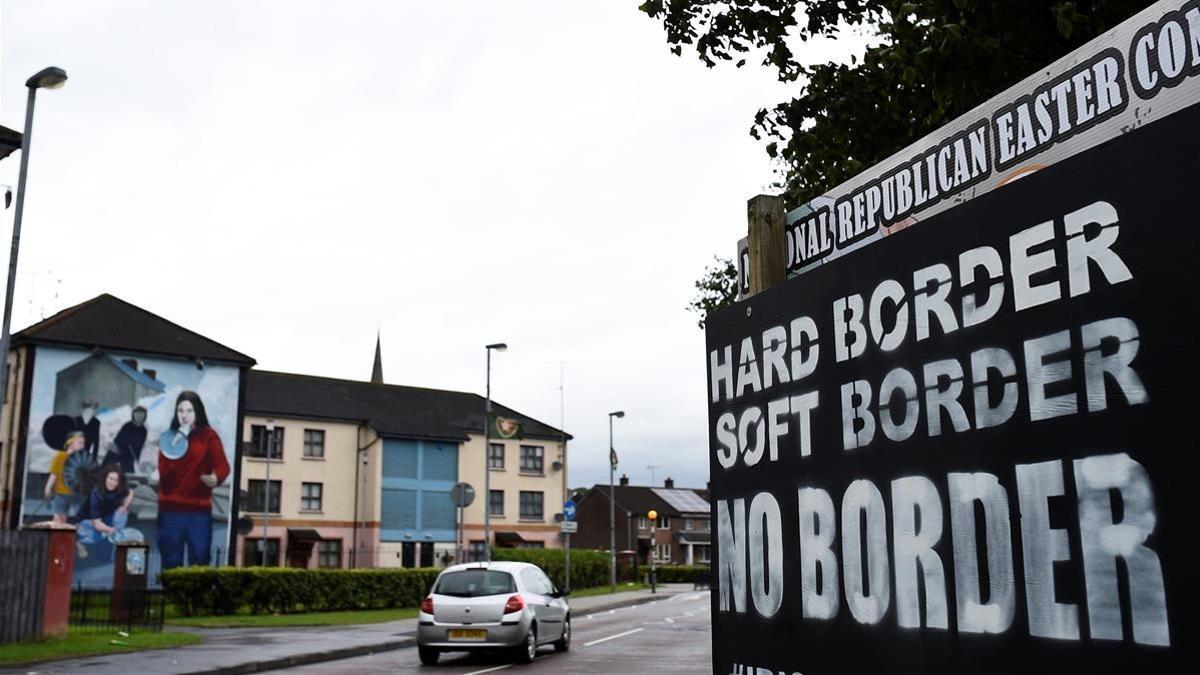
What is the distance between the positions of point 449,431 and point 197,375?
19117 mm

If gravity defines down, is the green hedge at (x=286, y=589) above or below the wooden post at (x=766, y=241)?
below

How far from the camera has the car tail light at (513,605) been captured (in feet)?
54.1

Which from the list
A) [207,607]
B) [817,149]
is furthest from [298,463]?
[817,149]

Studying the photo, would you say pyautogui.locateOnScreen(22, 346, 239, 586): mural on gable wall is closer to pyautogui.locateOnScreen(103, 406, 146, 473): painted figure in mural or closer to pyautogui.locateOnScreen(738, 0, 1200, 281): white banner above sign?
pyautogui.locateOnScreen(103, 406, 146, 473): painted figure in mural

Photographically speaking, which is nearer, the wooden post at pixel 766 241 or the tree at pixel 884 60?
the wooden post at pixel 766 241

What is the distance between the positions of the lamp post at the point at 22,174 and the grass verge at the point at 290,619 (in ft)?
35.4

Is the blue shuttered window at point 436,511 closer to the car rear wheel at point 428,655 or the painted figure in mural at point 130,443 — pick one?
the painted figure in mural at point 130,443

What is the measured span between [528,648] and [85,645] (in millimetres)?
7703

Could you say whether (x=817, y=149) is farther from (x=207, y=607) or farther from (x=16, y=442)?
(x=16, y=442)

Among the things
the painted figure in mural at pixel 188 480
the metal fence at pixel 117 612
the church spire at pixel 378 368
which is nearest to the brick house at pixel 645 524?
the church spire at pixel 378 368

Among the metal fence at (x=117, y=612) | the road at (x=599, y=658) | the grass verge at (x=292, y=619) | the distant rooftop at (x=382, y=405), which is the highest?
the distant rooftop at (x=382, y=405)

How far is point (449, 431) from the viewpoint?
6184cm

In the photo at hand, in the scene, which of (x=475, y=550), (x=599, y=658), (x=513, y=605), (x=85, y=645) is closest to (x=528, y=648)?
(x=513, y=605)

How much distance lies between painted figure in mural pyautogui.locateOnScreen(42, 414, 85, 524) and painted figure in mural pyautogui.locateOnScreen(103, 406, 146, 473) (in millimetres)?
1459
